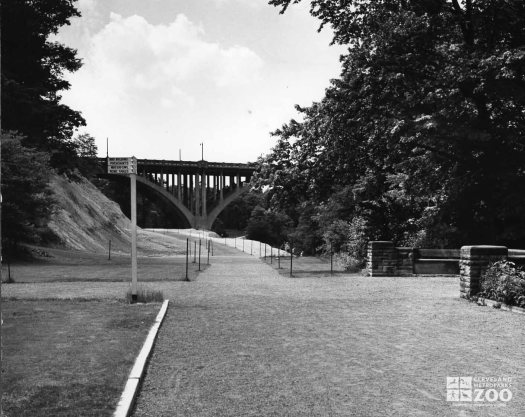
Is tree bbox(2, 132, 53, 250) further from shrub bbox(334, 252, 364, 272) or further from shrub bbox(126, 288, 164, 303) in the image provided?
shrub bbox(334, 252, 364, 272)

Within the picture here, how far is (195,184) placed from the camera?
80250 millimetres

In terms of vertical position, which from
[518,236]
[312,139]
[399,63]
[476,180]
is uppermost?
[399,63]

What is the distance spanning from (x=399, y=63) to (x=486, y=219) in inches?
246

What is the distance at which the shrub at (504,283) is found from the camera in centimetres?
1148

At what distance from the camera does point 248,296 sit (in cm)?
1470

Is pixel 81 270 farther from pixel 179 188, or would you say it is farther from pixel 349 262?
pixel 179 188

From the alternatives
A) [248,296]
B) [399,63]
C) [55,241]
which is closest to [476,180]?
[399,63]

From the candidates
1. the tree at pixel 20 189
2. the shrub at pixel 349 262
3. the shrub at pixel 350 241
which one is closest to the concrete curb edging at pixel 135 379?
the shrub at pixel 349 262

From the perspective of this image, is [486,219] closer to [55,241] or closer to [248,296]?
[248,296]

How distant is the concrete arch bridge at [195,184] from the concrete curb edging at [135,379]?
2637 inches

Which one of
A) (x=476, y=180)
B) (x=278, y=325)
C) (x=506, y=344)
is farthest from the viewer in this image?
(x=476, y=180)
